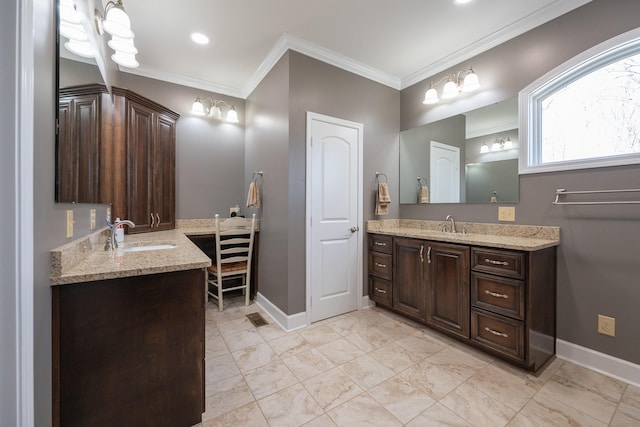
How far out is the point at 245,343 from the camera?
219cm

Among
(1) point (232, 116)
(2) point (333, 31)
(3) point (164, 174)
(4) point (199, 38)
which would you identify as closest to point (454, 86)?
(2) point (333, 31)

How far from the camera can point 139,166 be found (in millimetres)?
2627

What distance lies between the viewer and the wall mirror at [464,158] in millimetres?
2309

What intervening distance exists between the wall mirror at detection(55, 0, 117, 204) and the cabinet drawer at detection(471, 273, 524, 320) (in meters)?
2.53

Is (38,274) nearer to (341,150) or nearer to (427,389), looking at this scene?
(427,389)

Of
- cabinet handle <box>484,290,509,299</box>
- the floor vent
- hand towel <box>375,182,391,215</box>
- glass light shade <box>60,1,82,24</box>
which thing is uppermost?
glass light shade <box>60,1,82,24</box>

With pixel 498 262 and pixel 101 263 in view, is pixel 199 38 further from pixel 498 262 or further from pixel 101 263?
pixel 498 262

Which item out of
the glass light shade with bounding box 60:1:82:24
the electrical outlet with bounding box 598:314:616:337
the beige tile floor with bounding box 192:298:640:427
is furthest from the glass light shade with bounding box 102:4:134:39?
the electrical outlet with bounding box 598:314:616:337

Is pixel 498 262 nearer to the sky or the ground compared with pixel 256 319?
nearer to the sky

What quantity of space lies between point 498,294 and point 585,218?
853 mm

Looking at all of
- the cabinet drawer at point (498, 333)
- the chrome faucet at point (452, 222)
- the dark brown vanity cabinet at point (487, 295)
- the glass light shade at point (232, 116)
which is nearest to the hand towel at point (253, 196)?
the glass light shade at point (232, 116)

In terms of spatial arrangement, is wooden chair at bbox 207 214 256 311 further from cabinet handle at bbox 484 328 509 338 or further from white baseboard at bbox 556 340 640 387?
white baseboard at bbox 556 340 640 387

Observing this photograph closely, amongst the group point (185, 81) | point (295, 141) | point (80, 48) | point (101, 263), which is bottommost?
point (101, 263)

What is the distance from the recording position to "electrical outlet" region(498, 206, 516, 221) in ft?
7.36
